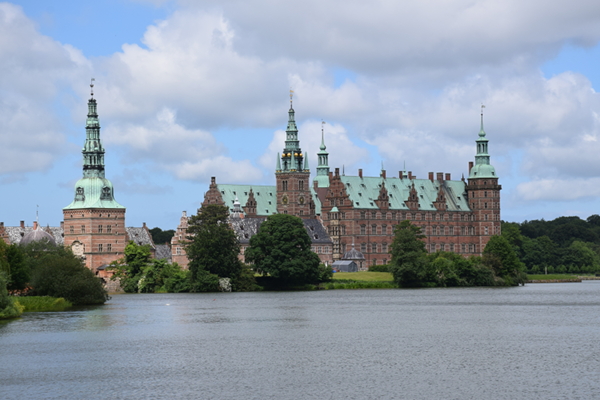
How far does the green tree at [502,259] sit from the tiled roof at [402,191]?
38.8 m

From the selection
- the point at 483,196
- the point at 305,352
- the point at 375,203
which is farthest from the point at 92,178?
the point at 305,352

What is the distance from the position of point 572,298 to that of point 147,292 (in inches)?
1704

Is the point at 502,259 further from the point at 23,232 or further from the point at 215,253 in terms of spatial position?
the point at 23,232

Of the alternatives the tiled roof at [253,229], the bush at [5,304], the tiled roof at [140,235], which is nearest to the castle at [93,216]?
the tiled roof at [140,235]

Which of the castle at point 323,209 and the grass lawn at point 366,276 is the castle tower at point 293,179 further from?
the grass lawn at point 366,276

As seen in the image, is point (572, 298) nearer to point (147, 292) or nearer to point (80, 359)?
point (147, 292)

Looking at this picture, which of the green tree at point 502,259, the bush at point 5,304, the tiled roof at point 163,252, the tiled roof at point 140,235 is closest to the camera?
the bush at point 5,304

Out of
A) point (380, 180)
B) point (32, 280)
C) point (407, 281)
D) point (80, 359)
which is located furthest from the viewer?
point (380, 180)

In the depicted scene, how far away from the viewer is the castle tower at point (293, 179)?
156m

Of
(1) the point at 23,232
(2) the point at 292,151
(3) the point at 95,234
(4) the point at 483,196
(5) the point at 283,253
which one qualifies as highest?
(2) the point at 292,151

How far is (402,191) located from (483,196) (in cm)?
1392

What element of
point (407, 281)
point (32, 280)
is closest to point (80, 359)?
point (32, 280)

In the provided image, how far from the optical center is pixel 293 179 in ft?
513

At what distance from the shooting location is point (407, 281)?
11056 centimetres
